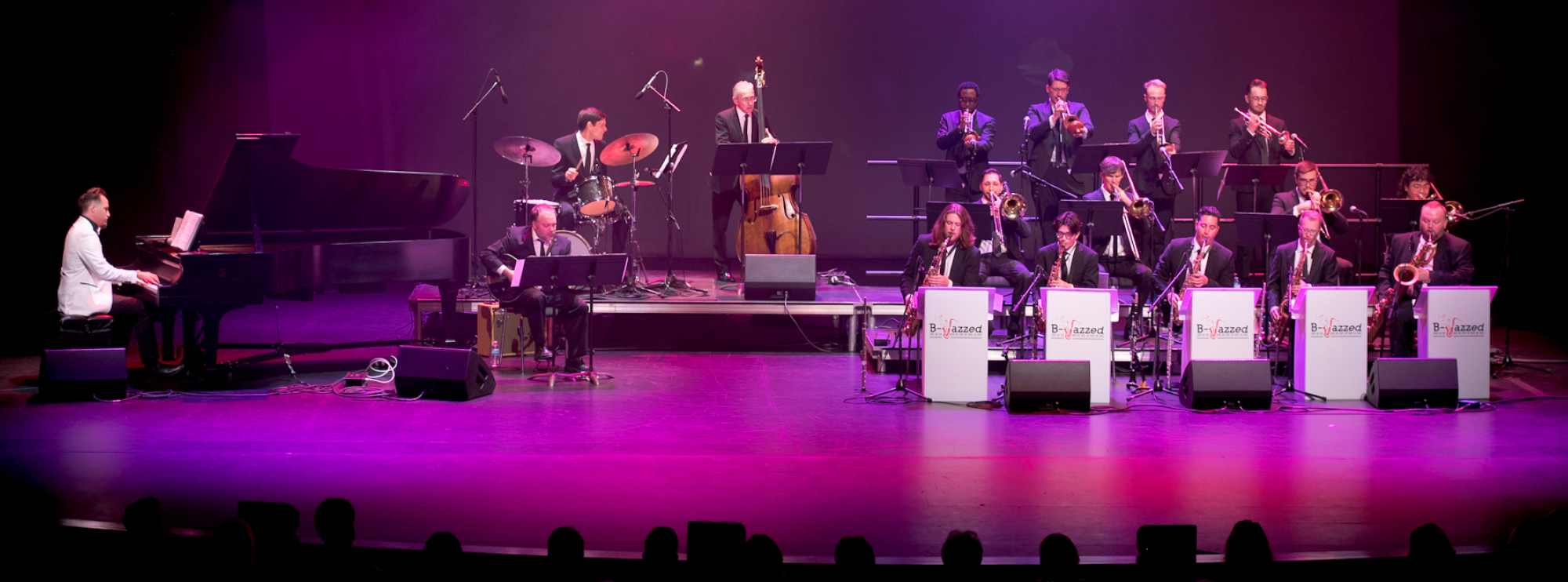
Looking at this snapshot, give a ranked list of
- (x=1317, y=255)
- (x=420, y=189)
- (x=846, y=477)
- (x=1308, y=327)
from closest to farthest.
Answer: (x=846, y=477) → (x=1308, y=327) → (x=1317, y=255) → (x=420, y=189)

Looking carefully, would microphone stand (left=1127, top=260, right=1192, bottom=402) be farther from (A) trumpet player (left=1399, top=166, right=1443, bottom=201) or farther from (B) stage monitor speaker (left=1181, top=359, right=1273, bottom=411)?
(A) trumpet player (left=1399, top=166, right=1443, bottom=201)

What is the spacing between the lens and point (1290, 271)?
25.8 ft

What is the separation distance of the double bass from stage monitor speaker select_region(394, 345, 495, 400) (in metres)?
2.96

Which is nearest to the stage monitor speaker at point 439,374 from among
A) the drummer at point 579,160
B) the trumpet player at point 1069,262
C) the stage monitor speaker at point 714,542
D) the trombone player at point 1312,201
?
the drummer at point 579,160

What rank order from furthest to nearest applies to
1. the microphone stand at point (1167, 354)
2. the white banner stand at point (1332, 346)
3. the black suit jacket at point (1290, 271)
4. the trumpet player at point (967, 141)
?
1. the trumpet player at point (967, 141)
2. the black suit jacket at point (1290, 271)
3. the microphone stand at point (1167, 354)
4. the white banner stand at point (1332, 346)

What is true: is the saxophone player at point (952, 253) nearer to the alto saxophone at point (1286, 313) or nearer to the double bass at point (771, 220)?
the double bass at point (771, 220)

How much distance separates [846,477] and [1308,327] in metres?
3.65

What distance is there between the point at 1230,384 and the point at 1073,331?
0.99 metres

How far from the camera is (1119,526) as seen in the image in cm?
468

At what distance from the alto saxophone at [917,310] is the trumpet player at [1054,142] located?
7.63 ft

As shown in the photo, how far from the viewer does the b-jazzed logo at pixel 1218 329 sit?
7.21 m

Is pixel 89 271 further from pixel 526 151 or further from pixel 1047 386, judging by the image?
pixel 1047 386

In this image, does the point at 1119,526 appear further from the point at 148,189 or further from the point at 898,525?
the point at 148,189

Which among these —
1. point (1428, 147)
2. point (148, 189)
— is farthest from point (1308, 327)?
point (148, 189)
